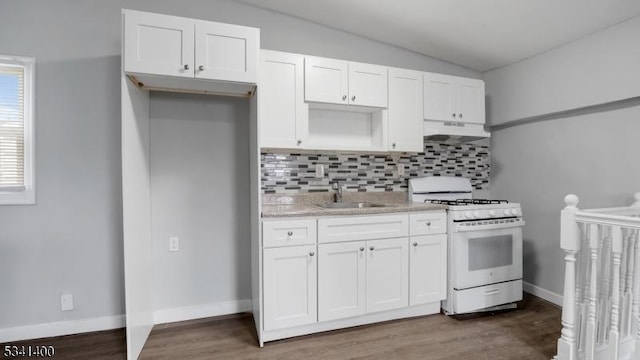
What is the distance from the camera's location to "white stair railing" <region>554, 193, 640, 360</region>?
5.43ft

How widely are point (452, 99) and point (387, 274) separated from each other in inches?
70.6

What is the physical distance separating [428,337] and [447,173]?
1823 millimetres

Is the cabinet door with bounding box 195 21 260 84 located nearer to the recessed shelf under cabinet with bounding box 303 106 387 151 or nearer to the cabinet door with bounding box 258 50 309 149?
the cabinet door with bounding box 258 50 309 149

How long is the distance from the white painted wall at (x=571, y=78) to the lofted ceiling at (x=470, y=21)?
0.29ft

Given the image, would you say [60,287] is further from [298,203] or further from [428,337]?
[428,337]

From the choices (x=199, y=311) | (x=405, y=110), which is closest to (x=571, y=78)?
(x=405, y=110)

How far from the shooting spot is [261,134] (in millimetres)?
2363

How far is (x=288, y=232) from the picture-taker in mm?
2180

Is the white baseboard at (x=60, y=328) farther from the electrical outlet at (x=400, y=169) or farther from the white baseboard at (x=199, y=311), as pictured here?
the electrical outlet at (x=400, y=169)

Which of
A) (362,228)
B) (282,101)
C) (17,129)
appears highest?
(282,101)

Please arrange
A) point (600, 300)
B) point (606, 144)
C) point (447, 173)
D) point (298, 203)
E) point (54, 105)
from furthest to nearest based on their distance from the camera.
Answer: point (447, 173)
point (298, 203)
point (606, 144)
point (54, 105)
point (600, 300)

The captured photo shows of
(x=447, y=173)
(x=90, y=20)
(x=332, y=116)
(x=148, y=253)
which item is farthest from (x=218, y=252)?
(x=447, y=173)

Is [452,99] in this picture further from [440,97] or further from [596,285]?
[596,285]

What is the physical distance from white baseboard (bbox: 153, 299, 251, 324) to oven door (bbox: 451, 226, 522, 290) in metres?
1.86
